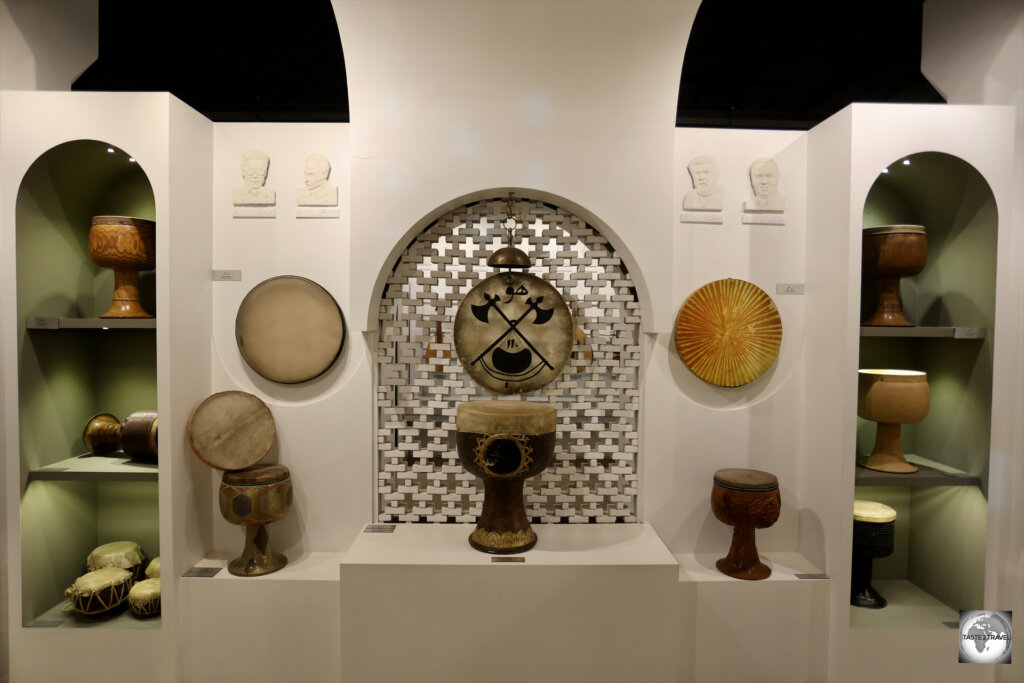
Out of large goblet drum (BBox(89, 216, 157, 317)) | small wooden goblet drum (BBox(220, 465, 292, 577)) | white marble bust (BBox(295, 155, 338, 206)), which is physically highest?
white marble bust (BBox(295, 155, 338, 206))

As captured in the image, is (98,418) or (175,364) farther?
(98,418)

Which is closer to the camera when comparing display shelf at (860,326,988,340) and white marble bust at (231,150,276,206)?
display shelf at (860,326,988,340)

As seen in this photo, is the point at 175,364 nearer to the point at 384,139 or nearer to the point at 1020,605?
the point at 384,139

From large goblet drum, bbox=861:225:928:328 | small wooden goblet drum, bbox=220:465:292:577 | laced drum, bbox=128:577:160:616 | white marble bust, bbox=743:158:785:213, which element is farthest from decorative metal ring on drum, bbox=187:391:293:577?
large goblet drum, bbox=861:225:928:328

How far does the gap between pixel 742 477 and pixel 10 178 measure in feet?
13.4

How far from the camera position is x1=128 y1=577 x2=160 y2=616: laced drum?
9.71ft

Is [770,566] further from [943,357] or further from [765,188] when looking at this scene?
[765,188]

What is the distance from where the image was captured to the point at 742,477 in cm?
306

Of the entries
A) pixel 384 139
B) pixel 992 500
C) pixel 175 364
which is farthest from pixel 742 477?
pixel 175 364

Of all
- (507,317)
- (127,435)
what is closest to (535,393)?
(507,317)

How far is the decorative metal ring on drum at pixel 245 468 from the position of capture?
298 cm

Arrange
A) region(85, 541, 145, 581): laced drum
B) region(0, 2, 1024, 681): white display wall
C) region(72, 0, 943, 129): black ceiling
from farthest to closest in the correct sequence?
region(72, 0, 943, 129): black ceiling
region(85, 541, 145, 581): laced drum
region(0, 2, 1024, 681): white display wall

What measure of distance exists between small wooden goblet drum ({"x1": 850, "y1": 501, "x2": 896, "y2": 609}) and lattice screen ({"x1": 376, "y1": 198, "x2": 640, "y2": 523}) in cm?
118

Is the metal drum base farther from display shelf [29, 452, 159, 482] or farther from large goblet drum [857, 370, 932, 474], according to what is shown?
large goblet drum [857, 370, 932, 474]
